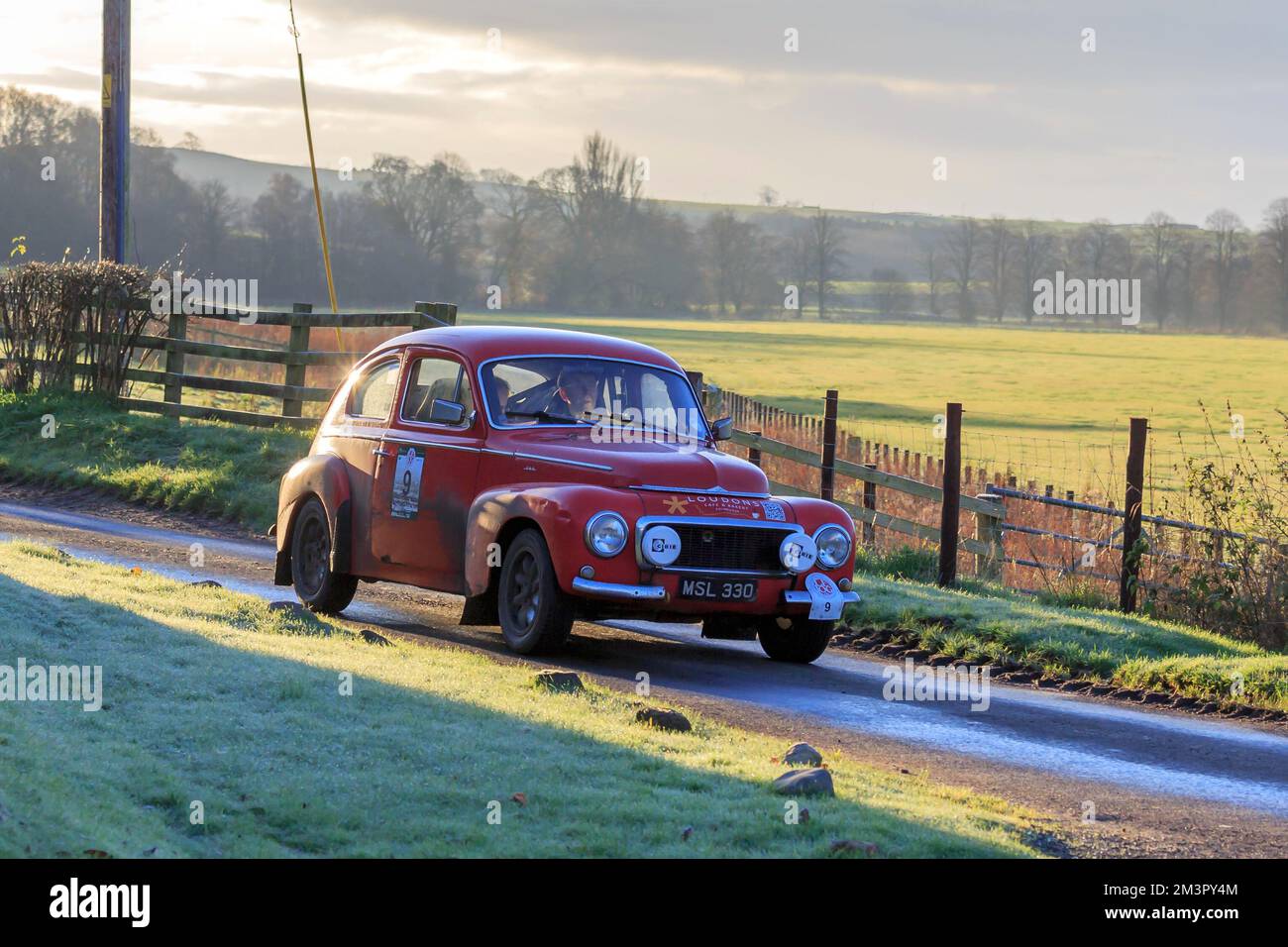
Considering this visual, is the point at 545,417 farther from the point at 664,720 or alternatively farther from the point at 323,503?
the point at 664,720

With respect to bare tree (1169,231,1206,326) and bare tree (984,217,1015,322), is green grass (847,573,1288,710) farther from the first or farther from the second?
bare tree (984,217,1015,322)

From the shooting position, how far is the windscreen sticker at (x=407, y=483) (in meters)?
11.4

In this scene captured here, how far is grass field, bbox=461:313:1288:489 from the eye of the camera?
52750mm

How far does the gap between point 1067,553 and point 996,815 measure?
10241mm

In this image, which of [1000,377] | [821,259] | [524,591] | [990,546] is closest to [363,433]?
[524,591]

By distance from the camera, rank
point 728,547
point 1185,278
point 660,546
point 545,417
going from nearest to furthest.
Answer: point 660,546, point 728,547, point 545,417, point 1185,278

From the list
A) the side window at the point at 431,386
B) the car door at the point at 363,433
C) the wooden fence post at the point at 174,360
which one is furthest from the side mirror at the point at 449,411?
the wooden fence post at the point at 174,360

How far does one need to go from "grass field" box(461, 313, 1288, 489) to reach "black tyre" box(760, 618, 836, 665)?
23.7m

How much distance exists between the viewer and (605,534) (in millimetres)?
10062

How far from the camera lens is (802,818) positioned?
6.25 meters

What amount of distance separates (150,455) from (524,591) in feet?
38.5

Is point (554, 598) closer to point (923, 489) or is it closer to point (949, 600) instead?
point (949, 600)

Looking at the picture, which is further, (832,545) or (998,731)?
(832,545)
